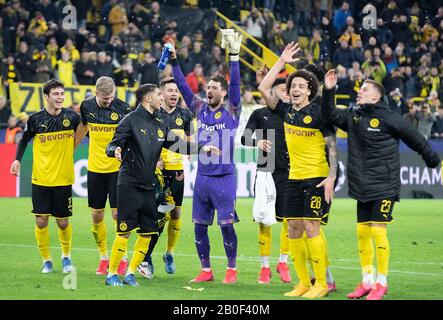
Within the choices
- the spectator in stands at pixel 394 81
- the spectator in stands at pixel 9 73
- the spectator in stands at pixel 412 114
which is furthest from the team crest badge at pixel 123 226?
the spectator in stands at pixel 394 81

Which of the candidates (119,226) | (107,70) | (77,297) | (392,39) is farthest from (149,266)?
(392,39)

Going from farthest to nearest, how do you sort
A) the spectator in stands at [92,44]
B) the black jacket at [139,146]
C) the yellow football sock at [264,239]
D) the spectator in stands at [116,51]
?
the spectator in stands at [116,51]
the spectator in stands at [92,44]
the yellow football sock at [264,239]
the black jacket at [139,146]

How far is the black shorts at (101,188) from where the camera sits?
13.2 m

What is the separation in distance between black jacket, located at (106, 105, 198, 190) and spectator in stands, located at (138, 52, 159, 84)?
16016 mm

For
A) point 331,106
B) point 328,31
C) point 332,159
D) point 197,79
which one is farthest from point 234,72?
point 328,31

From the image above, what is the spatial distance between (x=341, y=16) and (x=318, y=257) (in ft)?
78.4

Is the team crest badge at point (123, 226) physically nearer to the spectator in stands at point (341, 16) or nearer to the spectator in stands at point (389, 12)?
the spectator in stands at point (341, 16)

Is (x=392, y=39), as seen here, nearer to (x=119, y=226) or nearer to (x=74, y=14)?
(x=74, y=14)

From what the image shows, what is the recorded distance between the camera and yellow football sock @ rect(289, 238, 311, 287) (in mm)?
10898

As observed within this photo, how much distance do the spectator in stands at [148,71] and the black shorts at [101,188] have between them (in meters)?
14.5

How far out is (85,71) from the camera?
2709cm

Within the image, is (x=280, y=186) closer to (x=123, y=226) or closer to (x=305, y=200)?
(x=305, y=200)

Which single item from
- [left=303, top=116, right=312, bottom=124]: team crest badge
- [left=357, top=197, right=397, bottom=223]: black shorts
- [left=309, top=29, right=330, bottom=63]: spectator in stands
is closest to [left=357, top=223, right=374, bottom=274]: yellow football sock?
[left=357, top=197, right=397, bottom=223]: black shorts

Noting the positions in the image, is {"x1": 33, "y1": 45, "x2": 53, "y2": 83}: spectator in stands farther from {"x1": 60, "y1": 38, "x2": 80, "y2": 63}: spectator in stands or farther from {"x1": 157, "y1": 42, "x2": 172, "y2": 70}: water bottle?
{"x1": 157, "y1": 42, "x2": 172, "y2": 70}: water bottle
